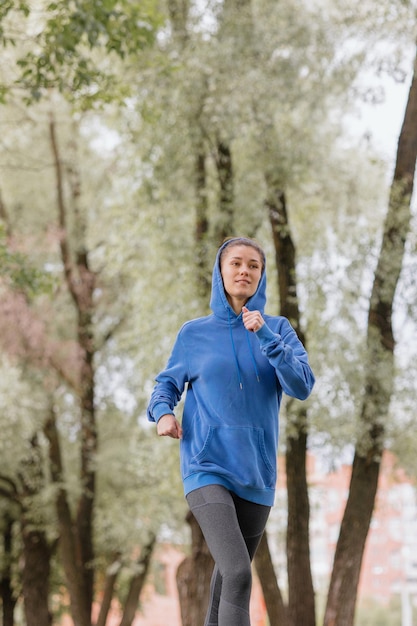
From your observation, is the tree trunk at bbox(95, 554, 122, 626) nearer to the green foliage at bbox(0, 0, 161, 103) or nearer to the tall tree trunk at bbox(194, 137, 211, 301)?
the tall tree trunk at bbox(194, 137, 211, 301)

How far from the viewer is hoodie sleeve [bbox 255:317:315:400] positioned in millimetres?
3660

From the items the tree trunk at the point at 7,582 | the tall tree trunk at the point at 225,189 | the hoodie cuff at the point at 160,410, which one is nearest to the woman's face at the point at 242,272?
the hoodie cuff at the point at 160,410

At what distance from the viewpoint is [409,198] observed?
9953mm

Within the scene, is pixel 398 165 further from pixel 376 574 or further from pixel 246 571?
pixel 376 574

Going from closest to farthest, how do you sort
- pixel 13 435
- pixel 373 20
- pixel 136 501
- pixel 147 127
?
pixel 373 20 → pixel 147 127 → pixel 13 435 → pixel 136 501

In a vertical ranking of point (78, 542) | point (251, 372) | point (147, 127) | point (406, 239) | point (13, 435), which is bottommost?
point (78, 542)

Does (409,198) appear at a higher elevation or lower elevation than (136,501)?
higher

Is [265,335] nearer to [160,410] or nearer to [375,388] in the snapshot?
[160,410]

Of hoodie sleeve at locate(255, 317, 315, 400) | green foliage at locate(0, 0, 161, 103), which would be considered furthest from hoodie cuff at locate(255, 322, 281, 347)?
green foliage at locate(0, 0, 161, 103)

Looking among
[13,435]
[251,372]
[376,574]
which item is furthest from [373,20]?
[376,574]

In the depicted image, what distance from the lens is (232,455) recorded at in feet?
12.3

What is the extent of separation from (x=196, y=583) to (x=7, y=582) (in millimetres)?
11710

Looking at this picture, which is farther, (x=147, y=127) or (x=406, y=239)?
(x=147, y=127)

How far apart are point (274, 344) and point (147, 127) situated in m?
8.84
